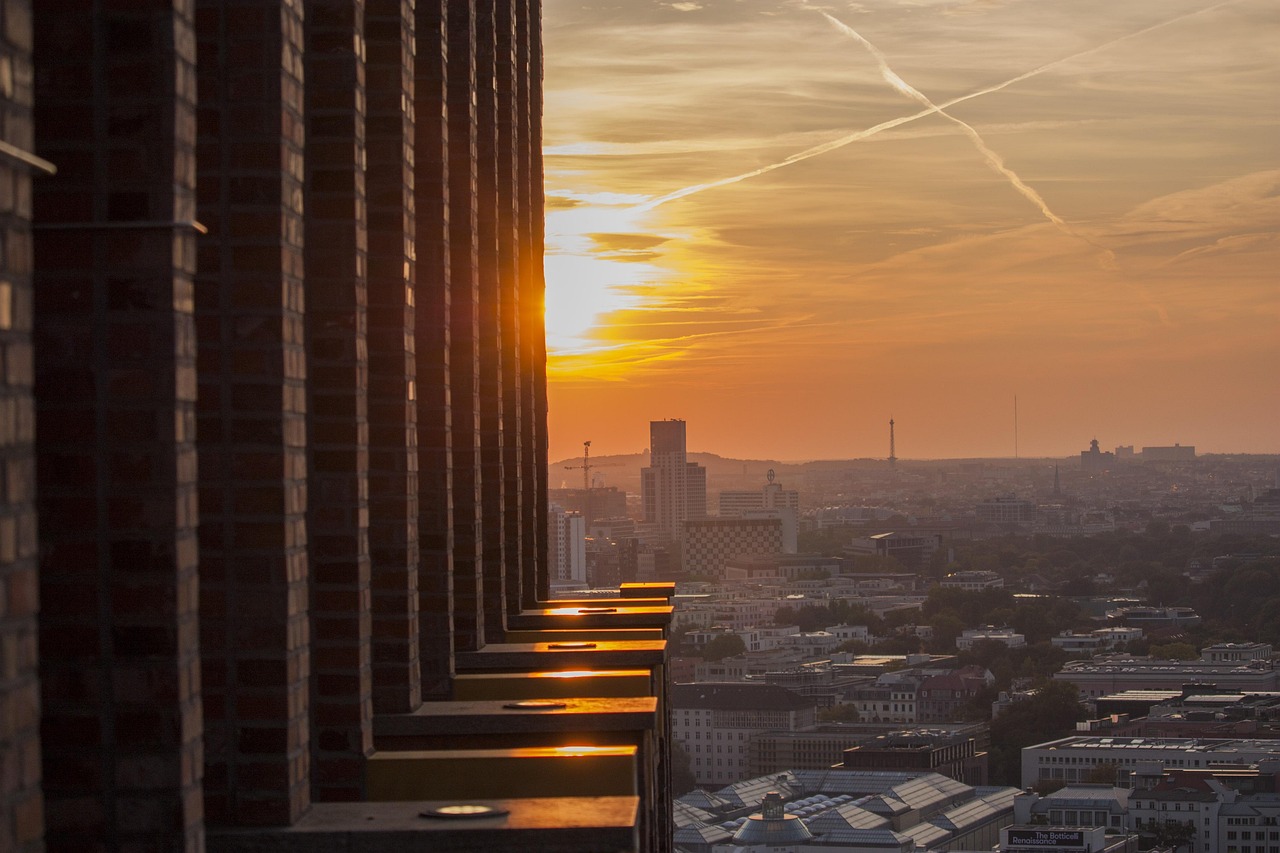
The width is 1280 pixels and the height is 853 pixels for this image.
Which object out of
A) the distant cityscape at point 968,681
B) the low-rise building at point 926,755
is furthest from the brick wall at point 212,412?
the low-rise building at point 926,755

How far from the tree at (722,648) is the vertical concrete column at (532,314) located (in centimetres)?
10539

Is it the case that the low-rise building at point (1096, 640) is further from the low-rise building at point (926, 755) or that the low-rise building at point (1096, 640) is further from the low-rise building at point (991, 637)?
the low-rise building at point (926, 755)

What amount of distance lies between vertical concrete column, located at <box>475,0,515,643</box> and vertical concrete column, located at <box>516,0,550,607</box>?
1.50 meters

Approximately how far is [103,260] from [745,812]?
74977 millimetres

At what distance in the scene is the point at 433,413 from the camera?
23.8 ft

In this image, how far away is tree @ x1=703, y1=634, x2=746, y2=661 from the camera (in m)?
118

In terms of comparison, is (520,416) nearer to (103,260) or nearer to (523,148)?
(523,148)

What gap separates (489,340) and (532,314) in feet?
9.47

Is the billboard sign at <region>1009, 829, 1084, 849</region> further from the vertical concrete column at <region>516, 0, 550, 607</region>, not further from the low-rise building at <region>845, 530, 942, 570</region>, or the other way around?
the low-rise building at <region>845, 530, 942, 570</region>

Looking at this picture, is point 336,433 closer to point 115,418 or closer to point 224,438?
point 224,438

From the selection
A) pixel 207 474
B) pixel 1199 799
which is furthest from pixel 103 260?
pixel 1199 799

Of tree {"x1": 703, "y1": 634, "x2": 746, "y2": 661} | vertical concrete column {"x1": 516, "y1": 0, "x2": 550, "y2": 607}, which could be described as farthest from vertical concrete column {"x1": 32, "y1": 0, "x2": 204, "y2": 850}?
tree {"x1": 703, "y1": 634, "x2": 746, "y2": 661}

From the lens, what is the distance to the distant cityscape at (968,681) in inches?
2867

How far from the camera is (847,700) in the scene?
10462 centimetres
